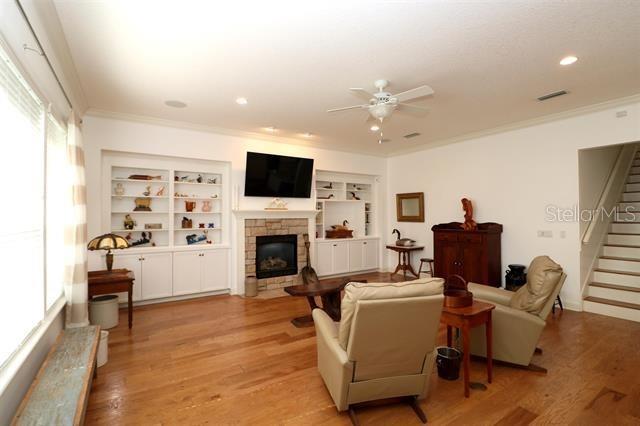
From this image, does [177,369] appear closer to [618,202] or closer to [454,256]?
[454,256]

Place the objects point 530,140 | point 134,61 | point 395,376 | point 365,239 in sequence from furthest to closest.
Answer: point 365,239 → point 530,140 → point 134,61 → point 395,376

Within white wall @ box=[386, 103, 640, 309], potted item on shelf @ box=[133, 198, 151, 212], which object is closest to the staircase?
white wall @ box=[386, 103, 640, 309]

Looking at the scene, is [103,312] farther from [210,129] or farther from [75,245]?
[210,129]

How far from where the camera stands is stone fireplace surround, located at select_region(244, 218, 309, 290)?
570cm

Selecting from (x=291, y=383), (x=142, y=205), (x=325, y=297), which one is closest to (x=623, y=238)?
(x=325, y=297)

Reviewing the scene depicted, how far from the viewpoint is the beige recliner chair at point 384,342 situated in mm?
1978

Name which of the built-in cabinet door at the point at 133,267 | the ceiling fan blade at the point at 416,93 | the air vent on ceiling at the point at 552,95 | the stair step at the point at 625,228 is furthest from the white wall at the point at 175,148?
the stair step at the point at 625,228

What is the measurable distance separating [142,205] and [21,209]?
10.7 ft

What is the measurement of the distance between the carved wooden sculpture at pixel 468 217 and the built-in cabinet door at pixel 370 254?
92.7 inches

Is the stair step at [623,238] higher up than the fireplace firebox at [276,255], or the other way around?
the stair step at [623,238]

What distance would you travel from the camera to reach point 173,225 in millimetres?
5320

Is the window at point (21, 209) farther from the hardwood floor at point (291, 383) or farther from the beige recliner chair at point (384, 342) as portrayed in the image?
the beige recliner chair at point (384, 342)

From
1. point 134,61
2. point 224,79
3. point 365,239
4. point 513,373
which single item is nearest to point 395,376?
point 513,373

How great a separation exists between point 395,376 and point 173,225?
14.7 feet
